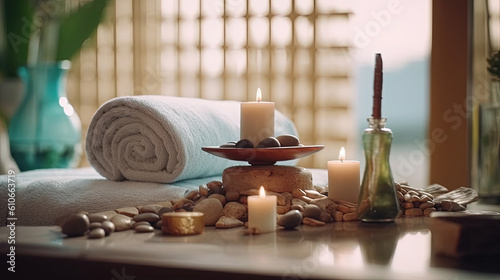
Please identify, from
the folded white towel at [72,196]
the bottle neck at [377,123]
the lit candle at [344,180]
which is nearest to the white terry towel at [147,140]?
the folded white towel at [72,196]

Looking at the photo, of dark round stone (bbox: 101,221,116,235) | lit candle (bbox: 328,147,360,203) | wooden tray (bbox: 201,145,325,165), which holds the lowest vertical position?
dark round stone (bbox: 101,221,116,235)

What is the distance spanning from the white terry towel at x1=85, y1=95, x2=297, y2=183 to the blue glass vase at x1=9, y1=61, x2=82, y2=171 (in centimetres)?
48

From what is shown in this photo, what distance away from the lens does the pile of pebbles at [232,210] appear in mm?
892

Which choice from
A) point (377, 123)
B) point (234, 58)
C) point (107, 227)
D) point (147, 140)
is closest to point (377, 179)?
point (377, 123)

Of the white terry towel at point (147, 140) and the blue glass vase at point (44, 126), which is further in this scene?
the blue glass vase at point (44, 126)

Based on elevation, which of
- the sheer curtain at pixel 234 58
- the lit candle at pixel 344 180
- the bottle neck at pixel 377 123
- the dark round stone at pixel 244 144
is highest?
the sheer curtain at pixel 234 58

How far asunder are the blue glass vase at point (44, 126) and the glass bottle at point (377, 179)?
1.10 m

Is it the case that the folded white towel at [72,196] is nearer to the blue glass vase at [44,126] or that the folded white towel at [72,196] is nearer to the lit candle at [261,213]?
the lit candle at [261,213]

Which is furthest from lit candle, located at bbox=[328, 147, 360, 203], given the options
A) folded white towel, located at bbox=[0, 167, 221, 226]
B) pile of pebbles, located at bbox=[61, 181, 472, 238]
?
folded white towel, located at bbox=[0, 167, 221, 226]

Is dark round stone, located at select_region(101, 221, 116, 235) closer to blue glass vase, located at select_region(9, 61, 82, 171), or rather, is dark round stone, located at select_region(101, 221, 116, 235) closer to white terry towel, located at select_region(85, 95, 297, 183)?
white terry towel, located at select_region(85, 95, 297, 183)

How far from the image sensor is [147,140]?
130cm

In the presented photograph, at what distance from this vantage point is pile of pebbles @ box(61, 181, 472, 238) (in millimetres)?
892

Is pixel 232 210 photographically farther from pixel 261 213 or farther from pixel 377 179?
pixel 377 179

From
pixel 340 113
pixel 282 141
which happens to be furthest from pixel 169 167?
pixel 340 113
